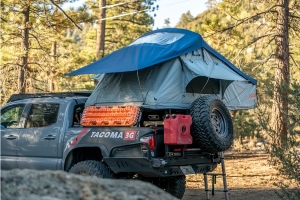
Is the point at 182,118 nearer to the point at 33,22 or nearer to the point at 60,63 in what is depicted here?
the point at 33,22

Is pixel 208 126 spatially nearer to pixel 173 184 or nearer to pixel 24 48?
pixel 173 184

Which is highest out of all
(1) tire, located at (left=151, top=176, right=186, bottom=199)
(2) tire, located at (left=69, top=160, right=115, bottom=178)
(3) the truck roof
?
(3) the truck roof

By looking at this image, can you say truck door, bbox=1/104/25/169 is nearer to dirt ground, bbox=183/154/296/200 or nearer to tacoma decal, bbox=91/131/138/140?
tacoma decal, bbox=91/131/138/140

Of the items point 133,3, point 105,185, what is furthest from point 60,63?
point 105,185

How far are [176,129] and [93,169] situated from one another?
1.42 meters

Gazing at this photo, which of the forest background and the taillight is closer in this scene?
the taillight

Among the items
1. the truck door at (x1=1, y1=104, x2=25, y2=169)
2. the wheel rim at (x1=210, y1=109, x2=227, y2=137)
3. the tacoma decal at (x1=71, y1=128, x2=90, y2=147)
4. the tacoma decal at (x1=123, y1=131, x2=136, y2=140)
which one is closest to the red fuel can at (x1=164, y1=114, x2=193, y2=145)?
the tacoma decal at (x1=123, y1=131, x2=136, y2=140)

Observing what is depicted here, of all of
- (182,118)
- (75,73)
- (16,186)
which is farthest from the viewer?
(75,73)

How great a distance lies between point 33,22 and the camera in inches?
707

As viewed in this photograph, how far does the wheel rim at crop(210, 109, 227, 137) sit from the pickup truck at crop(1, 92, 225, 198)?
410 mm

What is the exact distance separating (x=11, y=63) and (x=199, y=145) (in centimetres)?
1230

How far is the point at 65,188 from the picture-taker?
3.15 meters

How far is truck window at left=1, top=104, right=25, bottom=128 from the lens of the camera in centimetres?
856

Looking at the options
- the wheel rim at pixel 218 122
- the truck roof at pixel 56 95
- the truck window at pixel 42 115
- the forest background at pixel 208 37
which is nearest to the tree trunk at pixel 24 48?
the forest background at pixel 208 37
